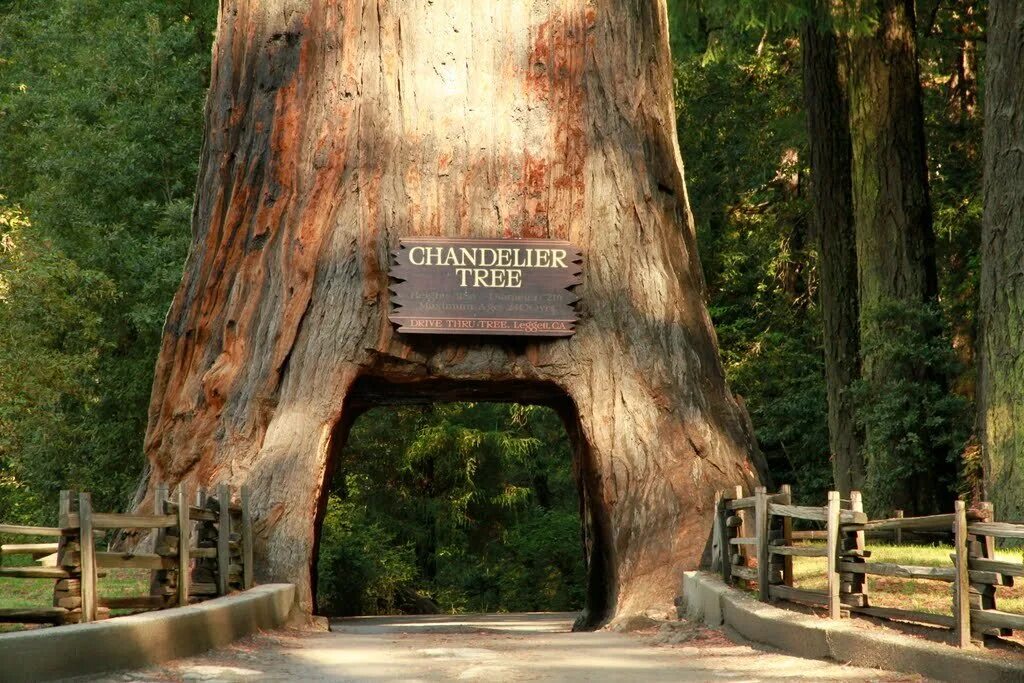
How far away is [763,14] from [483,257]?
743 centimetres

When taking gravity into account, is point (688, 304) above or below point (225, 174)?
below

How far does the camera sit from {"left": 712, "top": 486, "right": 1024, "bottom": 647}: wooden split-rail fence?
8.50 m

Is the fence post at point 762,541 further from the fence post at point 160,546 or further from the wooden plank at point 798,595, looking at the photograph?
the fence post at point 160,546

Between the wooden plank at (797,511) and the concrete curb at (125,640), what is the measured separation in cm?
455

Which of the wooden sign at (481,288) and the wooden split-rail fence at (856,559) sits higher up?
the wooden sign at (481,288)

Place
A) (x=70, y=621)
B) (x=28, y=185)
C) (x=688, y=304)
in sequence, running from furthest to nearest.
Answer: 1. (x=28, y=185)
2. (x=688, y=304)
3. (x=70, y=621)

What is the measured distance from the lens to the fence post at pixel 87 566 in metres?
9.70

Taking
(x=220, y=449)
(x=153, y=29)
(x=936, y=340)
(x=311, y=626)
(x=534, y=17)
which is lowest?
(x=311, y=626)

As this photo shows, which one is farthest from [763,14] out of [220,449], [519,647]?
[519,647]

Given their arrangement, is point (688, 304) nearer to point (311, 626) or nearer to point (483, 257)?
point (483, 257)

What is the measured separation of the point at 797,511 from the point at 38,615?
19.0ft

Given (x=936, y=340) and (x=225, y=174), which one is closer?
(x=225, y=174)

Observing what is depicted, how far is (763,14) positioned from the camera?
2122 centimetres

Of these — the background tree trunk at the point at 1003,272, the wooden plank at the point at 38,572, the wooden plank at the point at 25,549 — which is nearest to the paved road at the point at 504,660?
the wooden plank at the point at 38,572
